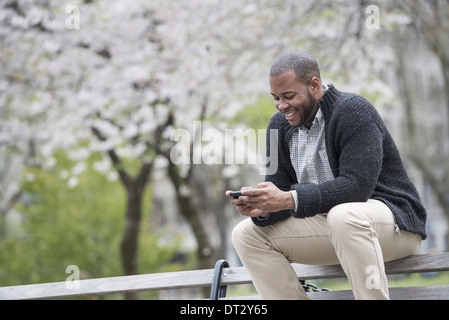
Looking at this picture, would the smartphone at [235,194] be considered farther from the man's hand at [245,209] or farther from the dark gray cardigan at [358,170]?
the dark gray cardigan at [358,170]

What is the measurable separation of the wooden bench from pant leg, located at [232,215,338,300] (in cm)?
23

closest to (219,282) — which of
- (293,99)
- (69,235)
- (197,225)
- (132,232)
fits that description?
(293,99)

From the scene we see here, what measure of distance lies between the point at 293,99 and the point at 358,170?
471 millimetres

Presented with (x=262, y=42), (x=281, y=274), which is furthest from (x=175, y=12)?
(x=281, y=274)

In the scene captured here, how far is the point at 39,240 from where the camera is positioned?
13.6 meters

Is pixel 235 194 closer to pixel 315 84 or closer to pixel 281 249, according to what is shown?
pixel 281 249

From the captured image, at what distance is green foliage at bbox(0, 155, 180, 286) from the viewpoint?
13.3 m

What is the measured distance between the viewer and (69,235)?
1327cm

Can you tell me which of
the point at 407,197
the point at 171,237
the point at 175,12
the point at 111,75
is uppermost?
the point at 175,12

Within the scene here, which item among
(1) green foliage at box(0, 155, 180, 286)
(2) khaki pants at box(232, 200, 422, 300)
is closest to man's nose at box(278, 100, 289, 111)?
(2) khaki pants at box(232, 200, 422, 300)

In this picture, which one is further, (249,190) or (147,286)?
(147,286)

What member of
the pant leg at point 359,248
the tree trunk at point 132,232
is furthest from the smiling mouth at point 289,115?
the tree trunk at point 132,232

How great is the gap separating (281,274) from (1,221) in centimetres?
1849
